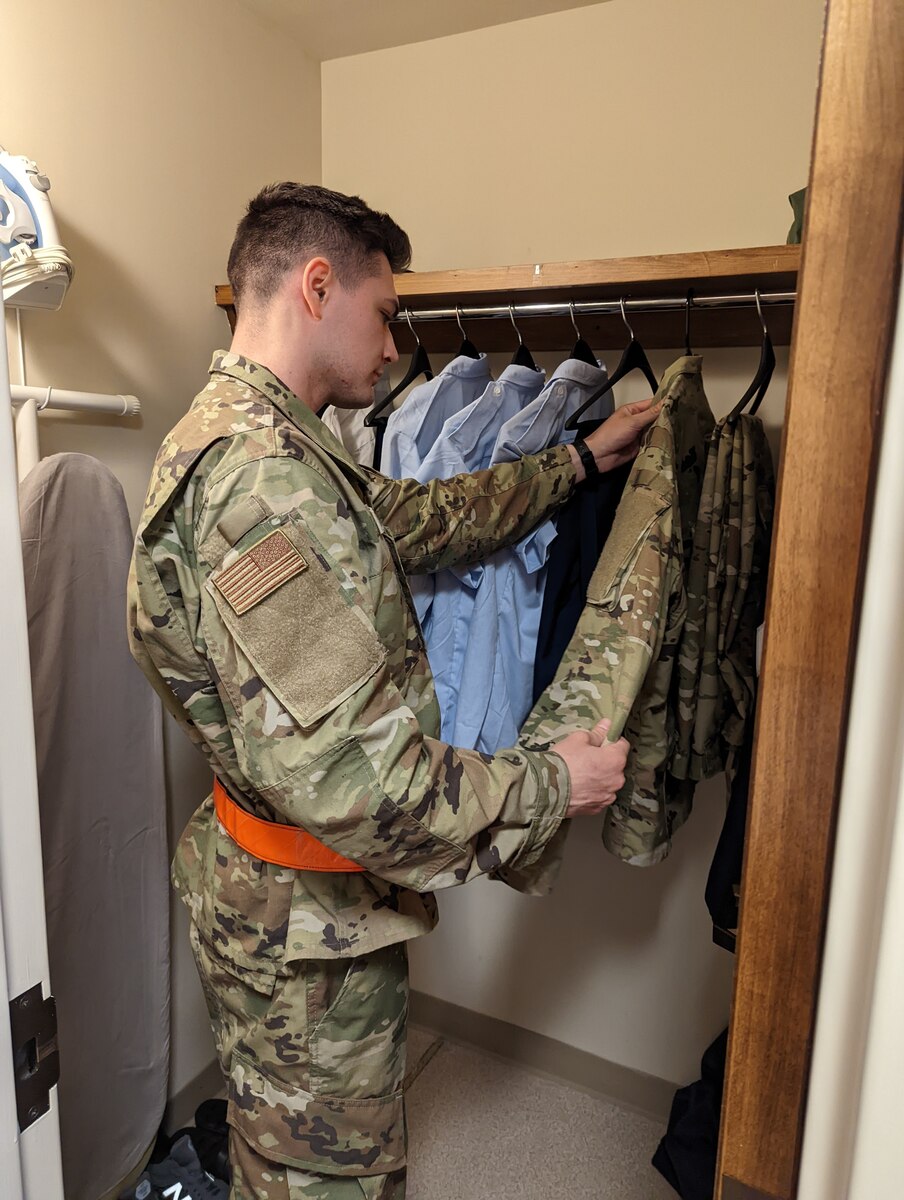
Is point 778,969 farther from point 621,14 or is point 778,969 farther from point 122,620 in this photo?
point 621,14

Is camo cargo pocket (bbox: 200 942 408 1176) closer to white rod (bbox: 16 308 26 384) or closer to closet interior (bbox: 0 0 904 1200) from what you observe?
closet interior (bbox: 0 0 904 1200)

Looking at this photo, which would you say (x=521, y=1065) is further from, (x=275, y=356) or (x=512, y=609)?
(x=275, y=356)

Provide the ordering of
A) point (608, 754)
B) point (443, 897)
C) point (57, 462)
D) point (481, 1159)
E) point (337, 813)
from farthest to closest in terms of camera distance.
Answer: point (443, 897) < point (481, 1159) < point (57, 462) < point (608, 754) < point (337, 813)


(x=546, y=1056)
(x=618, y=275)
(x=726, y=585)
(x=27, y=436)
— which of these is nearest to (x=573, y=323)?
(x=618, y=275)

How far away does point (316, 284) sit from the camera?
3.66 ft

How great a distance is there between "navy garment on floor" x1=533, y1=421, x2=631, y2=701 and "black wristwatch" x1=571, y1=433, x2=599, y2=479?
0.01m

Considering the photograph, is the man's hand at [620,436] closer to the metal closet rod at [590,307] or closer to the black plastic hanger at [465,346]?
the metal closet rod at [590,307]

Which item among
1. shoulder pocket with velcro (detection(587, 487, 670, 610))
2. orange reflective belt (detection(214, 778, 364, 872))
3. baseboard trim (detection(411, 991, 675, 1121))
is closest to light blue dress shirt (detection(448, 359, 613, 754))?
shoulder pocket with velcro (detection(587, 487, 670, 610))

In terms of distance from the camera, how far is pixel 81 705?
4.60 ft

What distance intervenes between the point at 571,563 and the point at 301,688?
2.14 ft

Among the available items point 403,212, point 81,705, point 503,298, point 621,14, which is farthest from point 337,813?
point 621,14

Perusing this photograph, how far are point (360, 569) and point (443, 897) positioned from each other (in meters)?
1.35

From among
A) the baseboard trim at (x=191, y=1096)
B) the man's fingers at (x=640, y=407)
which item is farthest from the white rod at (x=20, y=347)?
the baseboard trim at (x=191, y=1096)

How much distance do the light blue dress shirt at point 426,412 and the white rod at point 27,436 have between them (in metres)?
0.56
